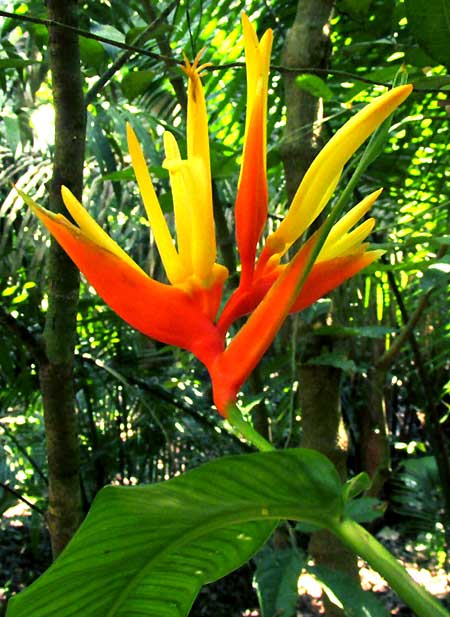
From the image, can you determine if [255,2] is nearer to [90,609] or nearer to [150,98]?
[150,98]

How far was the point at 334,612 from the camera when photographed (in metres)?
0.96

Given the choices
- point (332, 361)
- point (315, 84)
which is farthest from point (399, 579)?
point (332, 361)

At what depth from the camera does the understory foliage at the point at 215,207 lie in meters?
0.72

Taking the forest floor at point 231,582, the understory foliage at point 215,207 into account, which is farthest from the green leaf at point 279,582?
the forest floor at point 231,582

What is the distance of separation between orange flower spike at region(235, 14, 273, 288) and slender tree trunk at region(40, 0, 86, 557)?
0.26 metres

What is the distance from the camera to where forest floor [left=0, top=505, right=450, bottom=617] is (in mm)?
2186

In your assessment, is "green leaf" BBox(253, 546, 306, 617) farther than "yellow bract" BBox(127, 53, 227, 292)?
Yes

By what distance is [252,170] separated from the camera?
36cm

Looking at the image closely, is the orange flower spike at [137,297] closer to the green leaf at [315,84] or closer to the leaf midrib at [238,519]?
the leaf midrib at [238,519]

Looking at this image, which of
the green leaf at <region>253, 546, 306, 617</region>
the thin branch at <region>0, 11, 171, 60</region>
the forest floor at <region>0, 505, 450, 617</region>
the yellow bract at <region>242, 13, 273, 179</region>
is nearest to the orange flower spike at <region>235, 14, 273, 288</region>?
the yellow bract at <region>242, 13, 273, 179</region>

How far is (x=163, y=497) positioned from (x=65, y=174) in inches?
15.1

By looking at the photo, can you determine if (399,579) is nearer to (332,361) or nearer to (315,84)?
(315,84)

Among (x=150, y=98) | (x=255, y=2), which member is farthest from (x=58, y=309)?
(x=150, y=98)

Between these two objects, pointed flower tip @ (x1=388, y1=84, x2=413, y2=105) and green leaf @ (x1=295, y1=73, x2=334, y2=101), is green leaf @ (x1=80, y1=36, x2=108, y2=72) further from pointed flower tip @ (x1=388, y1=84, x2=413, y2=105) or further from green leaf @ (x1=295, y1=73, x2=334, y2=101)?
pointed flower tip @ (x1=388, y1=84, x2=413, y2=105)
